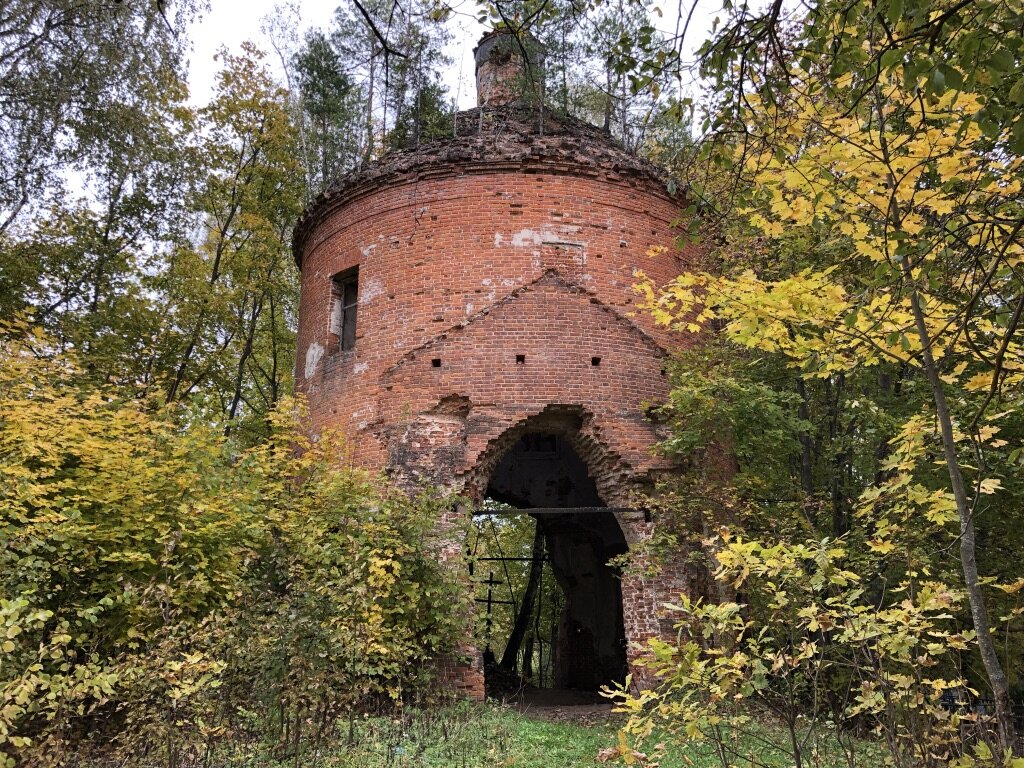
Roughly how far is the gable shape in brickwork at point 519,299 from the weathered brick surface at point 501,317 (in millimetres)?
22

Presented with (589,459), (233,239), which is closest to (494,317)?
(589,459)

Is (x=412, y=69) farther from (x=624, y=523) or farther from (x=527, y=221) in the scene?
(x=624, y=523)

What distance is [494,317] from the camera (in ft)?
37.2

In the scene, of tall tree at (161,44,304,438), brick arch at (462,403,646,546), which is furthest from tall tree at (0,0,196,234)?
brick arch at (462,403,646,546)

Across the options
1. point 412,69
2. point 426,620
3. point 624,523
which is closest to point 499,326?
point 624,523

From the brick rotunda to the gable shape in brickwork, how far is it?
2 cm

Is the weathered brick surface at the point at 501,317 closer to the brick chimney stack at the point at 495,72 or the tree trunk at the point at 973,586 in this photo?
the brick chimney stack at the point at 495,72

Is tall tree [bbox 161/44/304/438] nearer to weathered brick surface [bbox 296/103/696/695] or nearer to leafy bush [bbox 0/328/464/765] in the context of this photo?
weathered brick surface [bbox 296/103/696/695]

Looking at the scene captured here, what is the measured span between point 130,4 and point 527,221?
7.51m

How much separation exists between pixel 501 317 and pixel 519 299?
0.38 metres

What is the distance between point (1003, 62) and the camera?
2576 millimetres

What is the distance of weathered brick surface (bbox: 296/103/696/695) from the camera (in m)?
11.0

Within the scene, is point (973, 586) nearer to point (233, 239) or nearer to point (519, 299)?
point (519, 299)

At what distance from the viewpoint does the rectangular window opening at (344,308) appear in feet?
42.4
